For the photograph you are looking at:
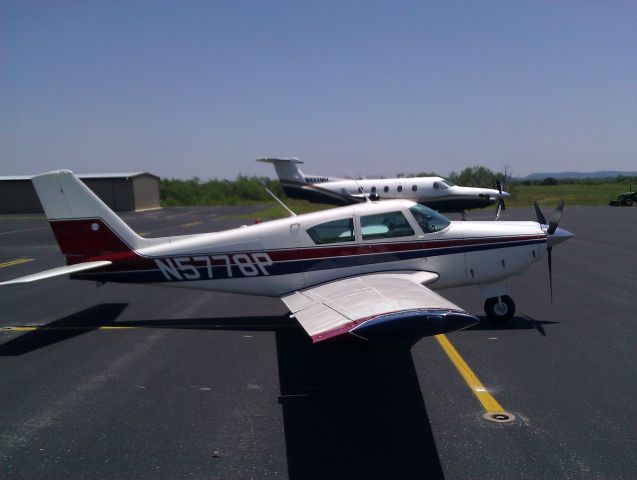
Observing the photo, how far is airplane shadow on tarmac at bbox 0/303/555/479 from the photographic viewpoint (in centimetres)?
449

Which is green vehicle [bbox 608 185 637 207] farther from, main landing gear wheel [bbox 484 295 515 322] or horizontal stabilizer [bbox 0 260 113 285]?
horizontal stabilizer [bbox 0 260 113 285]

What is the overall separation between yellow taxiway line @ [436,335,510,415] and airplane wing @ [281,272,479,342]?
2.91 ft

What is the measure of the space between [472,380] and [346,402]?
152 cm

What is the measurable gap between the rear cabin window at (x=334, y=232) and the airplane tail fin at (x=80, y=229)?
2.97 meters

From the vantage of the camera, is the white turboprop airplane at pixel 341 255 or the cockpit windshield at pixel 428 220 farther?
the cockpit windshield at pixel 428 220

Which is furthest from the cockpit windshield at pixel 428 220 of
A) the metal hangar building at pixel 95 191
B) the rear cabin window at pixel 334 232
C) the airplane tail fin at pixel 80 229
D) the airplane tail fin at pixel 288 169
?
the metal hangar building at pixel 95 191

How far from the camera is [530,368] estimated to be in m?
6.60

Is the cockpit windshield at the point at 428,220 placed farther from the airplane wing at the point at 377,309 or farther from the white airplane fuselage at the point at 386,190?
the white airplane fuselage at the point at 386,190

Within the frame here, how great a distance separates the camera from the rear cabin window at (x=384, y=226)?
8.59 meters

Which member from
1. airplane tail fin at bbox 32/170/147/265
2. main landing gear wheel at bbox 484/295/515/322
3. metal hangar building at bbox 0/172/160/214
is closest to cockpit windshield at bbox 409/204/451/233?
main landing gear wheel at bbox 484/295/515/322

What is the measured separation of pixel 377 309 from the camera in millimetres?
5871

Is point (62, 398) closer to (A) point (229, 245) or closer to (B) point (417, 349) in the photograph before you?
(A) point (229, 245)

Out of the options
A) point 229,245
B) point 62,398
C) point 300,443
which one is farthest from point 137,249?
point 300,443

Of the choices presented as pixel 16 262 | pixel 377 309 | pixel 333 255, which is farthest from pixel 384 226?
pixel 16 262
